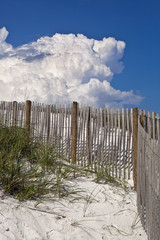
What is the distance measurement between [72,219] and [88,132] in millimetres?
3308

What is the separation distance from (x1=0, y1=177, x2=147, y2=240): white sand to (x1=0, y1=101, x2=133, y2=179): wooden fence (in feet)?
4.68

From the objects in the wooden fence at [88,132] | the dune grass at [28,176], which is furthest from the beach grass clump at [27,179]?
the wooden fence at [88,132]

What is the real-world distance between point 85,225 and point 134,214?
915 mm

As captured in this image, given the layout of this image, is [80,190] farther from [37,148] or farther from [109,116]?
[109,116]

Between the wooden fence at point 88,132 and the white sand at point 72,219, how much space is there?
4.68ft

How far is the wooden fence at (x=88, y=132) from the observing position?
5965 mm

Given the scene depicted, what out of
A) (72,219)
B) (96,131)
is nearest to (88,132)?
(96,131)

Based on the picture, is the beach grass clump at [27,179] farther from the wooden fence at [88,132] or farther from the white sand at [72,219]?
the wooden fence at [88,132]

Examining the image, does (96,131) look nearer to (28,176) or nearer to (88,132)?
(88,132)

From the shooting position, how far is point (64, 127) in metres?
7.09

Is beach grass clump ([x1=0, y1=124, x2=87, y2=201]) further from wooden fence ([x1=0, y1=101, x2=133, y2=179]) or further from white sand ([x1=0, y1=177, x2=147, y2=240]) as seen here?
wooden fence ([x1=0, y1=101, x2=133, y2=179])

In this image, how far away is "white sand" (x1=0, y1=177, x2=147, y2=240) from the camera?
296cm

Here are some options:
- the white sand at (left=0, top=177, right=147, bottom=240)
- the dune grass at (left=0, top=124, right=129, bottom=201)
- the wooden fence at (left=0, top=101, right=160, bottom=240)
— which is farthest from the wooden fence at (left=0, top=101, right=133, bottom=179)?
the white sand at (left=0, top=177, right=147, bottom=240)

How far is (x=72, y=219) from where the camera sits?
3.39 meters
